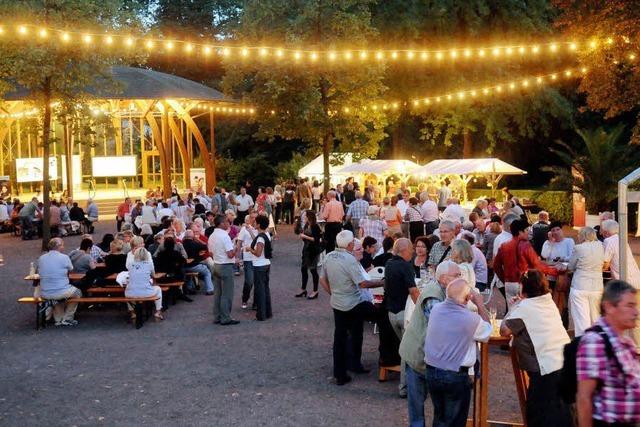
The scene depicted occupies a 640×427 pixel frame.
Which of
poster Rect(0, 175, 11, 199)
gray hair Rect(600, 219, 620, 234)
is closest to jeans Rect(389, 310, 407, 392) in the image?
gray hair Rect(600, 219, 620, 234)

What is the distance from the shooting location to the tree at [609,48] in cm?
1693

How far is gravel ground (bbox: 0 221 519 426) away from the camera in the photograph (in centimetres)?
721

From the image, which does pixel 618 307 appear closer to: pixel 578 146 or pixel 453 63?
pixel 453 63

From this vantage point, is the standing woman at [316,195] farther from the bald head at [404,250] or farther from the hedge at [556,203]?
the bald head at [404,250]

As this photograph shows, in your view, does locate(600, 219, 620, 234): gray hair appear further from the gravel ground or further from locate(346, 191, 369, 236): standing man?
locate(346, 191, 369, 236): standing man

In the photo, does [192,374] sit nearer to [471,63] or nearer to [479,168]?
[479,168]

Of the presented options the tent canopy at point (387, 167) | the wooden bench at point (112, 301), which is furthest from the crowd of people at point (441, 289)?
the tent canopy at point (387, 167)

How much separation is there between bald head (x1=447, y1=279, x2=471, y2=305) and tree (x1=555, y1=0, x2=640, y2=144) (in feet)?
43.0

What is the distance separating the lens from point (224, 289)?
1102 centimetres

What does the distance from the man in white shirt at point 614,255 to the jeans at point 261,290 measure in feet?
15.1

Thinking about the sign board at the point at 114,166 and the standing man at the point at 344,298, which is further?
the sign board at the point at 114,166

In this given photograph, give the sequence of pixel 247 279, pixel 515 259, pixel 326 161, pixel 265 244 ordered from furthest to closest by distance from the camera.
Result: pixel 326 161 → pixel 247 279 → pixel 265 244 → pixel 515 259

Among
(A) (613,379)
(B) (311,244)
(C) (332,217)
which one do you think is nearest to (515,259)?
(B) (311,244)

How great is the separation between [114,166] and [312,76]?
16694 mm
